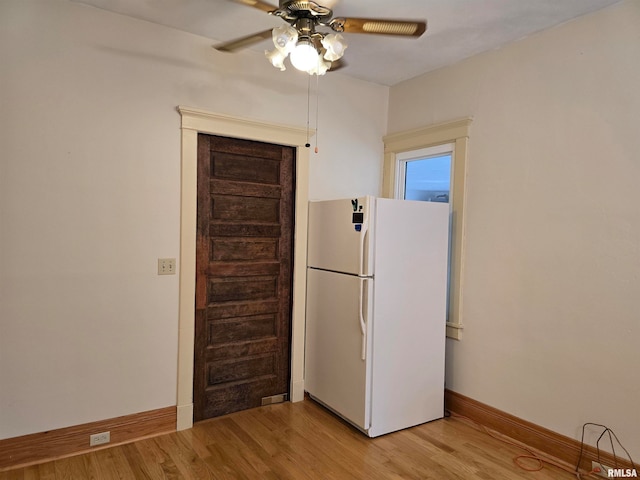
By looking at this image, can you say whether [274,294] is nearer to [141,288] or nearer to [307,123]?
[141,288]

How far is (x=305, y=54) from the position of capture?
6.05ft

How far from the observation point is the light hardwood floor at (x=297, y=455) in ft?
7.57

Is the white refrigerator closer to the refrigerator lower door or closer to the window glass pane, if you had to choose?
the refrigerator lower door

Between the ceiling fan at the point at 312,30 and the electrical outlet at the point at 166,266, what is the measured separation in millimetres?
1470

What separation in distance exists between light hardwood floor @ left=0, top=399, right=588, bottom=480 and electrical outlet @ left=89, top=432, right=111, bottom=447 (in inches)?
2.1

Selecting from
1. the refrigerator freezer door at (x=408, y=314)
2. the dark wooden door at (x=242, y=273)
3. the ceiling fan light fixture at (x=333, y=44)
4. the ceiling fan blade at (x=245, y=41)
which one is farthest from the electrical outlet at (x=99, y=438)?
the ceiling fan light fixture at (x=333, y=44)

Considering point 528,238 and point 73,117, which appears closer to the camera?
point 73,117

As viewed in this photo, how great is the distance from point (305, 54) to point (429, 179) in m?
1.94

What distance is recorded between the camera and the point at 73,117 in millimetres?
2424

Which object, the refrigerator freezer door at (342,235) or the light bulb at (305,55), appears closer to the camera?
the light bulb at (305,55)

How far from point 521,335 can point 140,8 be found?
3.09 meters

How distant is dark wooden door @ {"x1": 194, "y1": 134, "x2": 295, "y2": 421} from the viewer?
2.92 m

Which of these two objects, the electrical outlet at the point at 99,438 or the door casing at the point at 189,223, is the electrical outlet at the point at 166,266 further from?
the electrical outlet at the point at 99,438

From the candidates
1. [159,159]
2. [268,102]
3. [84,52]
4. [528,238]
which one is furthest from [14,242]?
[528,238]
